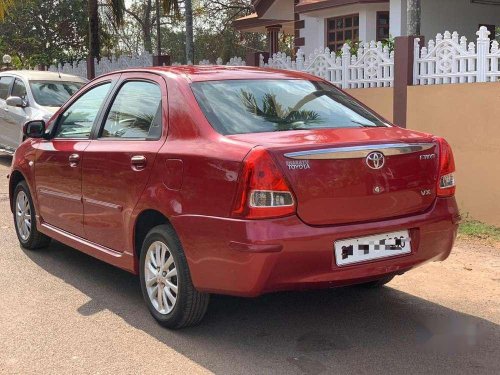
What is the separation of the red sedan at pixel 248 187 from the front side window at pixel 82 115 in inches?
3.1

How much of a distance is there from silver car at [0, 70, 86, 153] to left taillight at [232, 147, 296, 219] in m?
7.55

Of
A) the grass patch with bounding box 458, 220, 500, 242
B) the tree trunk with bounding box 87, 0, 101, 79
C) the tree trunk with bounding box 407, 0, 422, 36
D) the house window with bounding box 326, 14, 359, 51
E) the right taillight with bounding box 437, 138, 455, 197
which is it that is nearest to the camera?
the right taillight with bounding box 437, 138, 455, 197

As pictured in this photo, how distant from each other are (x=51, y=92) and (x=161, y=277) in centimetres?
790

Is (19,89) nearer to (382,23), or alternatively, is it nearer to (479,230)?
(382,23)

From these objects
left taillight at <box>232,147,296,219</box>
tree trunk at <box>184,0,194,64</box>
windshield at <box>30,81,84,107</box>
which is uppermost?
tree trunk at <box>184,0,194,64</box>

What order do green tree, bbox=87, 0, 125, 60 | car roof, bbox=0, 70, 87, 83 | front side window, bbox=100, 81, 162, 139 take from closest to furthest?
front side window, bbox=100, 81, 162, 139
car roof, bbox=0, 70, 87, 83
green tree, bbox=87, 0, 125, 60

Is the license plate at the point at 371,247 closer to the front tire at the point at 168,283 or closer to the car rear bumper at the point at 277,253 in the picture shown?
the car rear bumper at the point at 277,253

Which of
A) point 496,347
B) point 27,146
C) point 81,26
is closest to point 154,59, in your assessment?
point 27,146

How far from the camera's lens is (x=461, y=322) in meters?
4.43

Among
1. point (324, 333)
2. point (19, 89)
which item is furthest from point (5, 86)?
point (324, 333)

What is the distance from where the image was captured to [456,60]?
7.57 m

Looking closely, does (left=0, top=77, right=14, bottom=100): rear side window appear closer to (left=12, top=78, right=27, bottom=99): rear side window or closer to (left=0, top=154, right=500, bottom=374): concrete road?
(left=12, top=78, right=27, bottom=99): rear side window

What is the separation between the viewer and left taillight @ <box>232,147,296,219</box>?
3539mm

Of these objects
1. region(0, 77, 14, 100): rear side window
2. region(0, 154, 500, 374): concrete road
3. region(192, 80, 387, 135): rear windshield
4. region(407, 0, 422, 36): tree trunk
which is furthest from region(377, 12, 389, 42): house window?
region(192, 80, 387, 135): rear windshield
